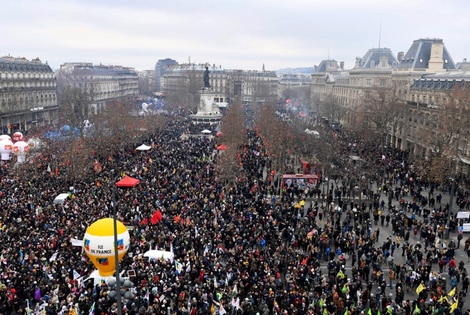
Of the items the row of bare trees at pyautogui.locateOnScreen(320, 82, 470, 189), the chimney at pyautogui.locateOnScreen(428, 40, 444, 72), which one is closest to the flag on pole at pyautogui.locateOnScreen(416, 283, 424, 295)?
the row of bare trees at pyautogui.locateOnScreen(320, 82, 470, 189)

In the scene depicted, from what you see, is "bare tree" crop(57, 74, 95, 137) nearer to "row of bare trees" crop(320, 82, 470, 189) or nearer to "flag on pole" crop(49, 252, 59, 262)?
"flag on pole" crop(49, 252, 59, 262)

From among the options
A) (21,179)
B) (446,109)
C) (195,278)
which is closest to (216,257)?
(195,278)

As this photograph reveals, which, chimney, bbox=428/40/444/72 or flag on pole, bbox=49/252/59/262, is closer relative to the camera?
flag on pole, bbox=49/252/59/262

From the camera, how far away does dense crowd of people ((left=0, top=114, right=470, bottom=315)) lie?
59.6ft

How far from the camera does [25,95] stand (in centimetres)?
7938

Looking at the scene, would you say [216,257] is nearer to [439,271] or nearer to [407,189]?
[439,271]

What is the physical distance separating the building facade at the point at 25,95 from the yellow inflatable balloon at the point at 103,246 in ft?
184

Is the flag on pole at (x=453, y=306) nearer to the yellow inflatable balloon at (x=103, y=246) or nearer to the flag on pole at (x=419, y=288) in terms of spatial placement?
the flag on pole at (x=419, y=288)

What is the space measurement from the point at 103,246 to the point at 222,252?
601 cm

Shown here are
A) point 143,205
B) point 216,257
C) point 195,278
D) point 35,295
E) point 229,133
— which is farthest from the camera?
point 229,133

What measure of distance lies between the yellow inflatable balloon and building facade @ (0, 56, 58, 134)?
5603cm

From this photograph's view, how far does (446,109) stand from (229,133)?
24487mm

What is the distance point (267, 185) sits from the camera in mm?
39594

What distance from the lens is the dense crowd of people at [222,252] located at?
18.2m
